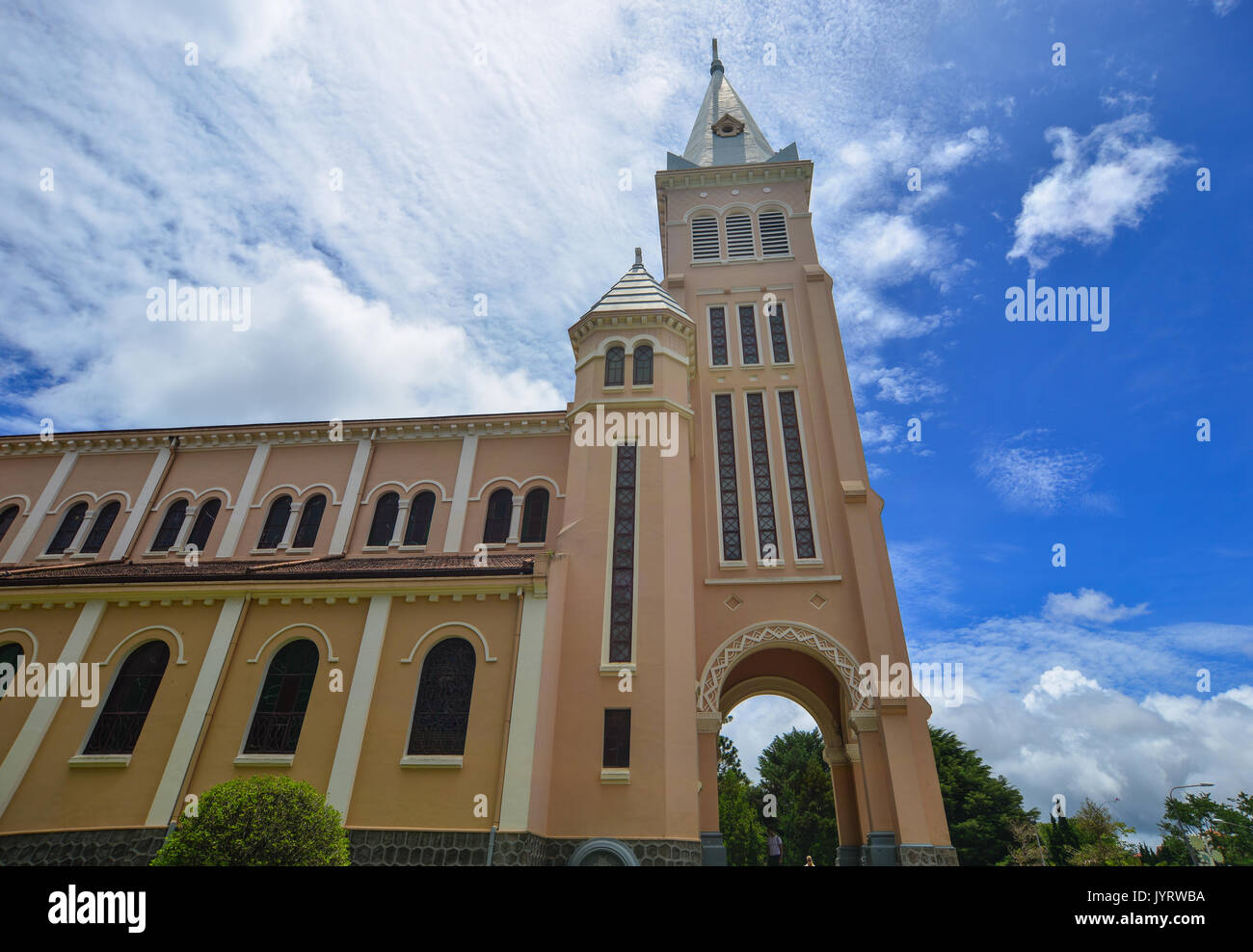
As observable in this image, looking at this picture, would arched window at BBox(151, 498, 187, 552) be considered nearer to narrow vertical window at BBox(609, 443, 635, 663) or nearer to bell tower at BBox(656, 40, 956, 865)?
narrow vertical window at BBox(609, 443, 635, 663)

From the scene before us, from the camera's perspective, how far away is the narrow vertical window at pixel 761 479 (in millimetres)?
18672

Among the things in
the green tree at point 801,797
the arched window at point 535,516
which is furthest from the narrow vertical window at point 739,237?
the green tree at point 801,797

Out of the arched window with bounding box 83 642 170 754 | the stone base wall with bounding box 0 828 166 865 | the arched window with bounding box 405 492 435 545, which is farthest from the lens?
the arched window with bounding box 405 492 435 545

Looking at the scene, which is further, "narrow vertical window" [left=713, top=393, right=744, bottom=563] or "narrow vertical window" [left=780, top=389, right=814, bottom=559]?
"narrow vertical window" [left=713, top=393, right=744, bottom=563]

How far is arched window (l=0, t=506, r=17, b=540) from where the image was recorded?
805 inches

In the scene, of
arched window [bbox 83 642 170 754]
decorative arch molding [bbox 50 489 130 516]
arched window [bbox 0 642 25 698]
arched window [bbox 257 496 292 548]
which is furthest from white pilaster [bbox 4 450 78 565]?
arched window [bbox 83 642 170 754]

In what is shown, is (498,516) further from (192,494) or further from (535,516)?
(192,494)

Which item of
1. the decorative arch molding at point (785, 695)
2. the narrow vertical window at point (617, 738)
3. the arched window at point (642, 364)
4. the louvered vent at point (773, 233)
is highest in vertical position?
the louvered vent at point (773, 233)

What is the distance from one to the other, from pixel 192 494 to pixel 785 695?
19322 mm

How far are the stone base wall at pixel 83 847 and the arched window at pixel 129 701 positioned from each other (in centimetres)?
140

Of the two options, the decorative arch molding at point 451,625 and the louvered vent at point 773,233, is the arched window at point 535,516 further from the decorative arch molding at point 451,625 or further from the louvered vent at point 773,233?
the louvered vent at point 773,233

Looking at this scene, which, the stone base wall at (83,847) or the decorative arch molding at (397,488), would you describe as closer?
the stone base wall at (83,847)

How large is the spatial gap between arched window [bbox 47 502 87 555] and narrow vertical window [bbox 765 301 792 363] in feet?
73.6

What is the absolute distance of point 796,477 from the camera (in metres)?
19.6
